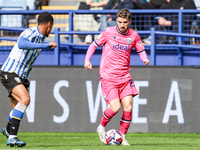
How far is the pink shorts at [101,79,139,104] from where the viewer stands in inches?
257

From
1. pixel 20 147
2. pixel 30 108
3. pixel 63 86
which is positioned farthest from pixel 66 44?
pixel 20 147

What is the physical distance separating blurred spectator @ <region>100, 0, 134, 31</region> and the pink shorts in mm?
3745

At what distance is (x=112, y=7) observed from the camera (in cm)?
1141

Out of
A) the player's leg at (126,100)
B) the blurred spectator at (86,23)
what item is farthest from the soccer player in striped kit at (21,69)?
the blurred spectator at (86,23)

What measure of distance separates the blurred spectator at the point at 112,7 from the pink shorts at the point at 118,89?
12.3 ft

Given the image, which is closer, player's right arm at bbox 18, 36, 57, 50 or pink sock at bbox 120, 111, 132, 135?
player's right arm at bbox 18, 36, 57, 50

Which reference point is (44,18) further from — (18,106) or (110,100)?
(110,100)

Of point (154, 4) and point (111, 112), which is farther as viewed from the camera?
point (154, 4)

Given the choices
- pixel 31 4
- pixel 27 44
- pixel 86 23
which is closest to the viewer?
pixel 27 44

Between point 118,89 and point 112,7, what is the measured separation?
526cm

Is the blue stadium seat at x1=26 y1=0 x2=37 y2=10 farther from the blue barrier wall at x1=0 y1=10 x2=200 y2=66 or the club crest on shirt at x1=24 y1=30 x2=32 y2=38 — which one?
the club crest on shirt at x1=24 y1=30 x2=32 y2=38

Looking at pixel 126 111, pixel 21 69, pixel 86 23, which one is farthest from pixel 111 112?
pixel 86 23

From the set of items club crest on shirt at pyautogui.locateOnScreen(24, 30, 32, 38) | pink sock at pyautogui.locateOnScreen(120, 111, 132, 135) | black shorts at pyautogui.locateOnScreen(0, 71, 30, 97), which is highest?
club crest on shirt at pyautogui.locateOnScreen(24, 30, 32, 38)

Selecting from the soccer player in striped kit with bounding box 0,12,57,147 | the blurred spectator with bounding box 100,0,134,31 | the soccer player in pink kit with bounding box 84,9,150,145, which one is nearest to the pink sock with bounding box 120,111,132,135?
the soccer player in pink kit with bounding box 84,9,150,145
